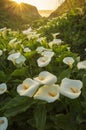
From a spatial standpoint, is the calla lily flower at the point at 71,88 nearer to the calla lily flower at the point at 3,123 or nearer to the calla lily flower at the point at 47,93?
the calla lily flower at the point at 47,93

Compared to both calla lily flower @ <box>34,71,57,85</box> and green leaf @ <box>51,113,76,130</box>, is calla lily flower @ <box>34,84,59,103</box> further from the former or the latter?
green leaf @ <box>51,113,76,130</box>

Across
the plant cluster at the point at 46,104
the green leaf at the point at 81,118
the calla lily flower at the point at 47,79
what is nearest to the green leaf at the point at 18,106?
the plant cluster at the point at 46,104

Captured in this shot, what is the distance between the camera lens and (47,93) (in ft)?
6.02

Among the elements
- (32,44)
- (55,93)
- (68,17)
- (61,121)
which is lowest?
(68,17)

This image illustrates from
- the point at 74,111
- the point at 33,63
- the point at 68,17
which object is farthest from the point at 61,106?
the point at 68,17

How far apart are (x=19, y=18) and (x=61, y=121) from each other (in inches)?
628

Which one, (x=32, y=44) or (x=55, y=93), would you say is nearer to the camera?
(x=55, y=93)

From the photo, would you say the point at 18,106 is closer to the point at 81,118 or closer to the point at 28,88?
the point at 28,88

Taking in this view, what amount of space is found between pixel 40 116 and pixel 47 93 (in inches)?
7.2

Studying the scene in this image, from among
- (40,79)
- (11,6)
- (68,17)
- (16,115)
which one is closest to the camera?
(40,79)

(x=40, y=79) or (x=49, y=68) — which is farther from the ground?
(x=40, y=79)

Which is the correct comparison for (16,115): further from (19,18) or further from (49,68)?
(19,18)

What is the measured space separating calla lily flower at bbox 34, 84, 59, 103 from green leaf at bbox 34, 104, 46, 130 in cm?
16

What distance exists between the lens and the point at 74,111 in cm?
194
